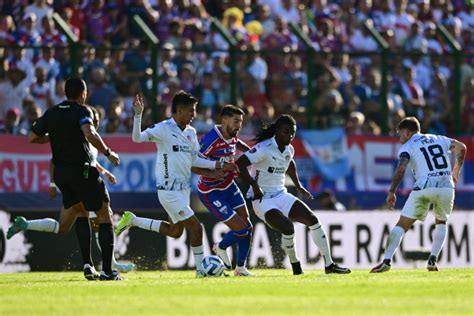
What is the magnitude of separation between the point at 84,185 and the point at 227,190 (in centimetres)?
247

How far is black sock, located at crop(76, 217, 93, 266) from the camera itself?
1421 centimetres

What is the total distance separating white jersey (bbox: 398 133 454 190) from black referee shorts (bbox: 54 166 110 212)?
4.15 meters

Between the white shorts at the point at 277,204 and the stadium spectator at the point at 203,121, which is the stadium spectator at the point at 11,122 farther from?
the white shorts at the point at 277,204

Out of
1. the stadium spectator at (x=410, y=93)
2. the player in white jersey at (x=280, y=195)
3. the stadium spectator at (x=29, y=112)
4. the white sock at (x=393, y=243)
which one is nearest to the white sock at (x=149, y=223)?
the player in white jersey at (x=280, y=195)

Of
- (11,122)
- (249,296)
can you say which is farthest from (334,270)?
(11,122)

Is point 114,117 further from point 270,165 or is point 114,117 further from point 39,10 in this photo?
point 270,165

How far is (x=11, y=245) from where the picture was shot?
18391 mm

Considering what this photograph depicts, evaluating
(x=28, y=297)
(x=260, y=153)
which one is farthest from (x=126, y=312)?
(x=260, y=153)

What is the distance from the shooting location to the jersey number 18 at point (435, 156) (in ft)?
52.0

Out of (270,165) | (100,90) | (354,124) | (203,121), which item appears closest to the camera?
(270,165)

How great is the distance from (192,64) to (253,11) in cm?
344

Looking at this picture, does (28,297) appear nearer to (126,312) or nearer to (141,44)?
(126,312)

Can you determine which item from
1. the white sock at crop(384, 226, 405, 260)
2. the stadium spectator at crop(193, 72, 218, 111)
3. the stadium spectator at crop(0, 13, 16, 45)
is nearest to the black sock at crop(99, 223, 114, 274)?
the white sock at crop(384, 226, 405, 260)

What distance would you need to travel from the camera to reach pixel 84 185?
13844mm
